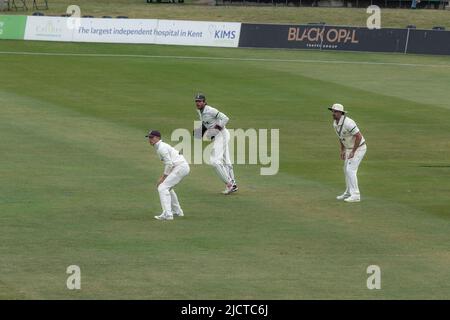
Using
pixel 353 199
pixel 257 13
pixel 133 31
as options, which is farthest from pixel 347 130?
pixel 257 13

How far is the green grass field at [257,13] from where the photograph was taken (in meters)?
71.8

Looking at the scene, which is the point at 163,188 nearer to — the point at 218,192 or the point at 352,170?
the point at 218,192

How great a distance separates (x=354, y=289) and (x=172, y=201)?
20.3 ft

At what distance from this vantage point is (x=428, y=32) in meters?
60.8

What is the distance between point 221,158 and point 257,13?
165ft

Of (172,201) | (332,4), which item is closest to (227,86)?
(172,201)

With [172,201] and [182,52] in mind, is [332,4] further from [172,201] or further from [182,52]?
[172,201]

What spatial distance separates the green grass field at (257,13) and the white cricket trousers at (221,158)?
46.2 meters

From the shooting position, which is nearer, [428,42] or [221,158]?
[221,158]

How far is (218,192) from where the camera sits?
25.5 meters

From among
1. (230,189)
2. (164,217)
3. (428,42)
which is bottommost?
(164,217)

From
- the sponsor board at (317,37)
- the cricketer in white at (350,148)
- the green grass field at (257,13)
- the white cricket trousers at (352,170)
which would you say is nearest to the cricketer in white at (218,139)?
the cricketer in white at (350,148)

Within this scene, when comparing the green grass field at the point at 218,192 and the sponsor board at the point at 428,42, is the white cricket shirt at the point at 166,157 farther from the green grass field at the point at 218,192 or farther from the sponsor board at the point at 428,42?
the sponsor board at the point at 428,42

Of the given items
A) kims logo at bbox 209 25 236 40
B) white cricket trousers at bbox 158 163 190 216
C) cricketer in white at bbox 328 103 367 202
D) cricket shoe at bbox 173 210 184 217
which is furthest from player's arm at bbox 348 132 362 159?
kims logo at bbox 209 25 236 40
